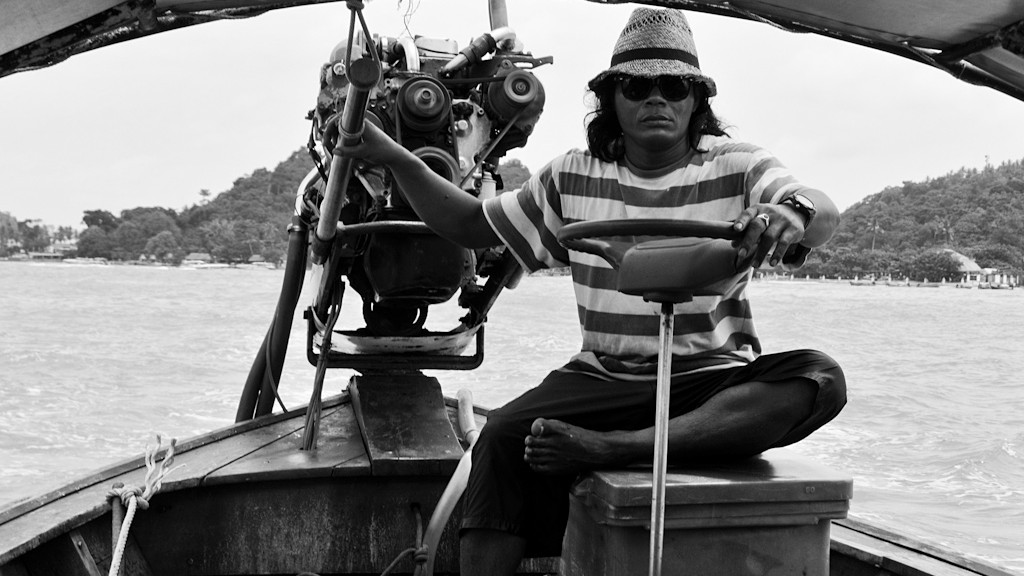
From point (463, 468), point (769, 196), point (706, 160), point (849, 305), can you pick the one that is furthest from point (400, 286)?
point (849, 305)

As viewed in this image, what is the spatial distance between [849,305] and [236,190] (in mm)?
23768

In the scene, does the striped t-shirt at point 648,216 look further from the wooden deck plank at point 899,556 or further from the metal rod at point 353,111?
the wooden deck plank at point 899,556

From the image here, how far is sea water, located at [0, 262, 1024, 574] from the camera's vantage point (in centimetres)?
805

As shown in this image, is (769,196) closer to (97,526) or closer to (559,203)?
(559,203)

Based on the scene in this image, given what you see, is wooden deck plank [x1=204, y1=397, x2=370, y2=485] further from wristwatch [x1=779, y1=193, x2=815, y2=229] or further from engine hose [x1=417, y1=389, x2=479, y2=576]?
wristwatch [x1=779, y1=193, x2=815, y2=229]

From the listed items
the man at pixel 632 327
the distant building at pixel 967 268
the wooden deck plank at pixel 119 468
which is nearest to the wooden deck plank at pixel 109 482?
the wooden deck plank at pixel 119 468

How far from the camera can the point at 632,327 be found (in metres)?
1.92

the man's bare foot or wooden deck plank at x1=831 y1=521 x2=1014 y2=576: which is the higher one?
the man's bare foot

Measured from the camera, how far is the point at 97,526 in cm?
265

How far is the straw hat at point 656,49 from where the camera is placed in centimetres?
193

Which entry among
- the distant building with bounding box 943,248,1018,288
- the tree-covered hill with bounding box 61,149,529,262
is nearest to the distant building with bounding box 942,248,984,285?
the distant building with bounding box 943,248,1018,288

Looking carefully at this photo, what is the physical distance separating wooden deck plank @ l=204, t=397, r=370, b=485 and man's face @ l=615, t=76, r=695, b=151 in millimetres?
1453

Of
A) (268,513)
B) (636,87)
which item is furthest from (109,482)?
(636,87)

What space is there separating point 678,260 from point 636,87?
661 millimetres
